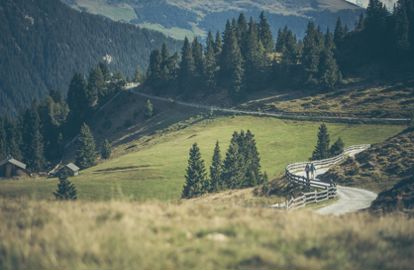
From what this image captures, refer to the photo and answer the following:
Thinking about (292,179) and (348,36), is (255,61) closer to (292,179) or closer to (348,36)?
(348,36)

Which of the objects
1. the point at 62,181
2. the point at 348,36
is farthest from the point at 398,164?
the point at 348,36

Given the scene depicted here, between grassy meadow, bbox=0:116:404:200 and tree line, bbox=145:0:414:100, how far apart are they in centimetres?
2561

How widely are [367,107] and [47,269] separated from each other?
100m

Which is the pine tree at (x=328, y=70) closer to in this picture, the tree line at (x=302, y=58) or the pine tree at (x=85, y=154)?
the tree line at (x=302, y=58)

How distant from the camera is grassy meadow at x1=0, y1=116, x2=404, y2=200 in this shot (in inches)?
2389

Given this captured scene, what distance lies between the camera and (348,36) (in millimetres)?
135750

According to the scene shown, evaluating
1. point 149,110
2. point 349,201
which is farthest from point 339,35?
point 349,201

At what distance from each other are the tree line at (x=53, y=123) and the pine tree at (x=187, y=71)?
2915 centimetres

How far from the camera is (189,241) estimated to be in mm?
9570

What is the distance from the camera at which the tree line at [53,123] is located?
118875mm

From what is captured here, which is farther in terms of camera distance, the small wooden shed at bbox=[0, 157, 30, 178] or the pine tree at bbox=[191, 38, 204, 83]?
the pine tree at bbox=[191, 38, 204, 83]

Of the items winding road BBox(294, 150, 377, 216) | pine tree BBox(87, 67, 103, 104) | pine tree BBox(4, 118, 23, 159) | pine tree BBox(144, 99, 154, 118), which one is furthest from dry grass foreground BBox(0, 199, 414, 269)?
pine tree BBox(87, 67, 103, 104)

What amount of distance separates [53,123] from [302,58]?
83728 millimetres

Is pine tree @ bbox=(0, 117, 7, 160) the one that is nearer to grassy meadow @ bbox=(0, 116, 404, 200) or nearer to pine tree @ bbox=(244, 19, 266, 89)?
grassy meadow @ bbox=(0, 116, 404, 200)
